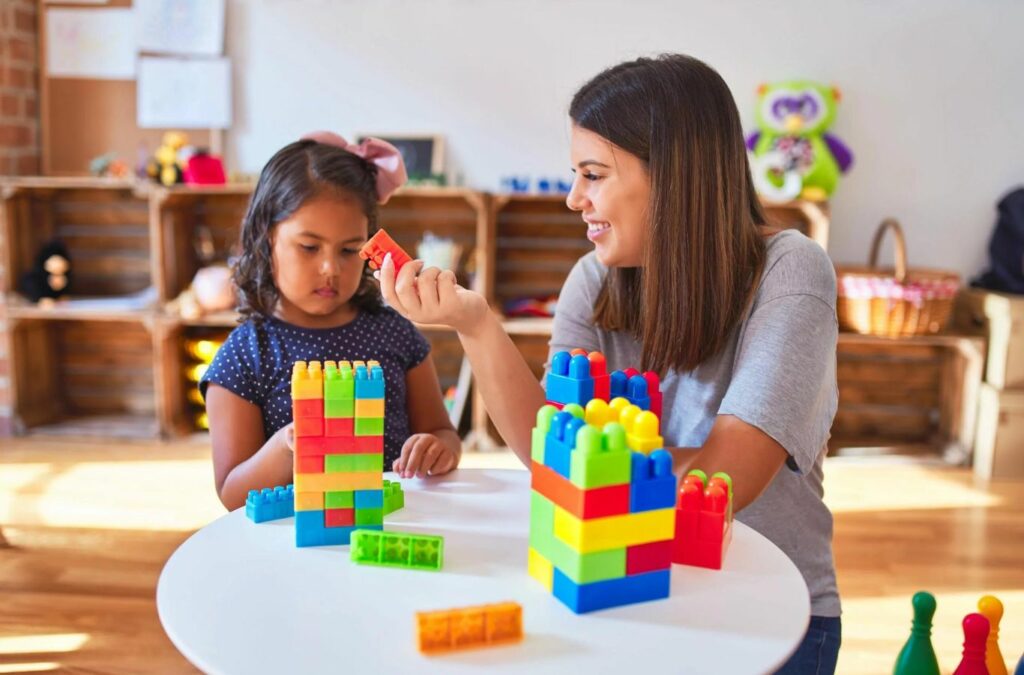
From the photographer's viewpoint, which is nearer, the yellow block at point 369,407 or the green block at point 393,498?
the yellow block at point 369,407

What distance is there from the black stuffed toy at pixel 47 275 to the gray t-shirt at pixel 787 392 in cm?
283

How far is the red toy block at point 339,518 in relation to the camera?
971mm

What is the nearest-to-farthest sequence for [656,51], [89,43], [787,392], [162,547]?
[787,392]
[162,547]
[656,51]
[89,43]

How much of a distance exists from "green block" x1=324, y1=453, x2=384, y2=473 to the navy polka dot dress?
0.54 m

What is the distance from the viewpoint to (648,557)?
0.84m

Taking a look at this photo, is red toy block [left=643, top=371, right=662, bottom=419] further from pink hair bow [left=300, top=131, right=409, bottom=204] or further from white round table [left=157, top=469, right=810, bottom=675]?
pink hair bow [left=300, top=131, right=409, bottom=204]

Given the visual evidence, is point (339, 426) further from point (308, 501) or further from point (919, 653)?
point (919, 653)

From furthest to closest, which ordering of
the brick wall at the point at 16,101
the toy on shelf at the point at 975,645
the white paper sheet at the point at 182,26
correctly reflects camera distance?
1. the white paper sheet at the point at 182,26
2. the brick wall at the point at 16,101
3. the toy on shelf at the point at 975,645

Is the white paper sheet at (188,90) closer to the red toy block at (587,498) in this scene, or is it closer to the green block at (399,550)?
the green block at (399,550)

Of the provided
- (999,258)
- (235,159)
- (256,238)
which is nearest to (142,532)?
(256,238)

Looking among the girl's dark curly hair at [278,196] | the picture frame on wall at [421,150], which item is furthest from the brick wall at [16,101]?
the girl's dark curly hair at [278,196]

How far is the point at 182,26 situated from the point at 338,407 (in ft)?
10.1

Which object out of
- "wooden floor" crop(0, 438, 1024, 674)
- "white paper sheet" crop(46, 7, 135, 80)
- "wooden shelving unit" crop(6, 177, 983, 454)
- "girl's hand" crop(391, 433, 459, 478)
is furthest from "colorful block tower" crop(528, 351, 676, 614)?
"white paper sheet" crop(46, 7, 135, 80)

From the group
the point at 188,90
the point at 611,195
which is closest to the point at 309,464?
the point at 611,195
